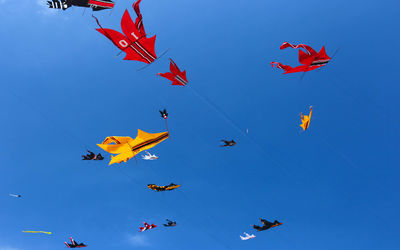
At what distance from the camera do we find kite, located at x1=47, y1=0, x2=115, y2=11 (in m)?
14.0

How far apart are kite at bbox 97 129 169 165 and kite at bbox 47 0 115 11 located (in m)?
10.1

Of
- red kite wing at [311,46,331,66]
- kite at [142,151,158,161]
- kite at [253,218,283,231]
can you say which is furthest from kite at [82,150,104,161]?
red kite wing at [311,46,331,66]

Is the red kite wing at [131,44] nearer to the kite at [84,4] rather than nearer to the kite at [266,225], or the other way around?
the kite at [84,4]

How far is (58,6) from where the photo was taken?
14180 mm

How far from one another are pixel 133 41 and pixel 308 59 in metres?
13.2

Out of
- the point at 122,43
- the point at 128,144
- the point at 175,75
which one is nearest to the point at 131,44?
the point at 122,43

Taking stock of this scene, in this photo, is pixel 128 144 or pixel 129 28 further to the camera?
pixel 128 144

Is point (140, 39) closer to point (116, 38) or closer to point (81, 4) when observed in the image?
point (116, 38)

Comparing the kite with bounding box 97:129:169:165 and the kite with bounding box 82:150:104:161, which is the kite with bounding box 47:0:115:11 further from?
the kite with bounding box 82:150:104:161

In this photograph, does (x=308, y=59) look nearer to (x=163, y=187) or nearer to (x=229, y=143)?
(x=229, y=143)

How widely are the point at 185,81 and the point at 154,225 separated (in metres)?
21.3

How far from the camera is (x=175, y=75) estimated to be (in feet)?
60.4

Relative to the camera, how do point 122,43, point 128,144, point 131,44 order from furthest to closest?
point 128,144 → point 131,44 → point 122,43

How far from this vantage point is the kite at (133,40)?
1505 cm
